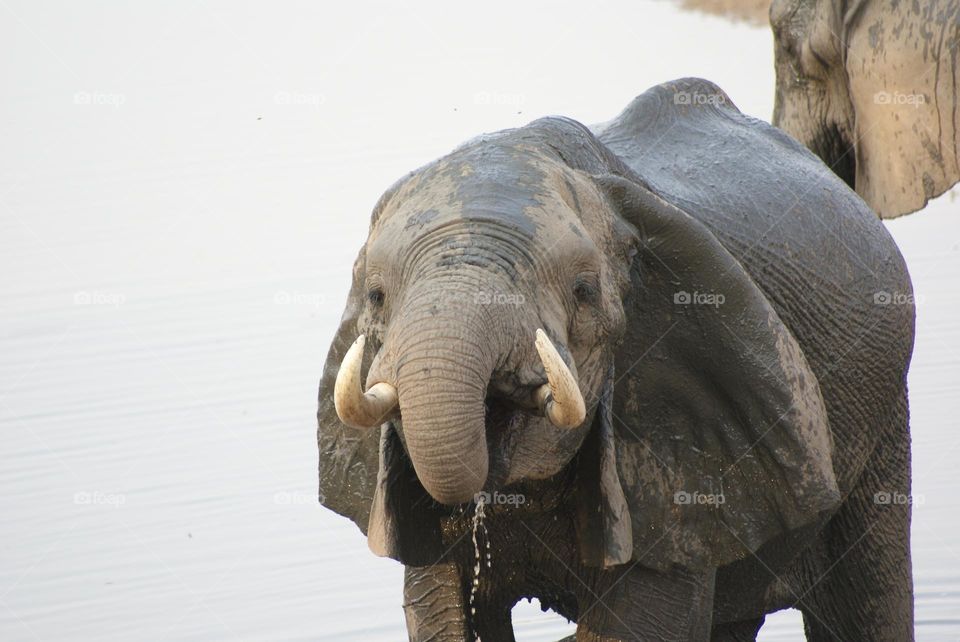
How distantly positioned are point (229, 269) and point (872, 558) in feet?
20.2

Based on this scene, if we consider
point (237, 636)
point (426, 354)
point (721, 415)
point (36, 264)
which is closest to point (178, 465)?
point (237, 636)

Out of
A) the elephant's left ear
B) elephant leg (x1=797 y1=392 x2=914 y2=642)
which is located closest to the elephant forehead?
the elephant's left ear

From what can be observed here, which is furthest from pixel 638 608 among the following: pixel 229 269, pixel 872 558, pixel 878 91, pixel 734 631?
pixel 229 269

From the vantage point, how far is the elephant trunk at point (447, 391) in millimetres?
3711

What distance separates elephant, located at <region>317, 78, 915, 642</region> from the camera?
12.8 feet

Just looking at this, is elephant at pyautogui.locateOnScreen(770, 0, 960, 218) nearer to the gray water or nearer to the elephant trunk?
the gray water

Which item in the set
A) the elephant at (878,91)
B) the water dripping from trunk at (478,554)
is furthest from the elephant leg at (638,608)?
the elephant at (878,91)

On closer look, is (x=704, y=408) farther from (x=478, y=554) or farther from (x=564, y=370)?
(x=564, y=370)

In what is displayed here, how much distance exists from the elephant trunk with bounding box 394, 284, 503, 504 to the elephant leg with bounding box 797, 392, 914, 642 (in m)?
2.42

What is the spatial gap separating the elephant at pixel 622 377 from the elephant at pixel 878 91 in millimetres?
1927

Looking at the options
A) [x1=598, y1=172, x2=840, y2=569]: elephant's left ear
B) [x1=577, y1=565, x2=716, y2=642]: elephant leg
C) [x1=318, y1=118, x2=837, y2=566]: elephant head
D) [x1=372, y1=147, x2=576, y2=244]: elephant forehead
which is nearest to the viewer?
[x1=318, y1=118, x2=837, y2=566]: elephant head

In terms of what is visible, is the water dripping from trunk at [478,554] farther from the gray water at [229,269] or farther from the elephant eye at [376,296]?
the gray water at [229,269]

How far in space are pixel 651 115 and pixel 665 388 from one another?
112cm

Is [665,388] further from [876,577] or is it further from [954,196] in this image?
[954,196]
